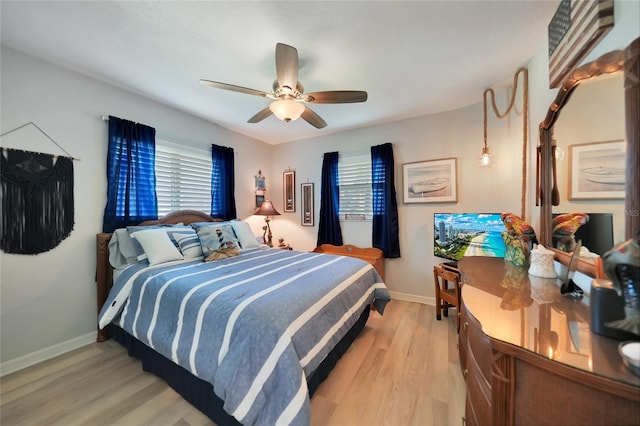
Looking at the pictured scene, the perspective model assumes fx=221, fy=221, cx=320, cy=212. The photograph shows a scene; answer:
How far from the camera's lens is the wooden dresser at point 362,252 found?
314 cm

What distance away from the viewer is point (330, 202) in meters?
3.74

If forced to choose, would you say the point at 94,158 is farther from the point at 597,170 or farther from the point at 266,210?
the point at 597,170

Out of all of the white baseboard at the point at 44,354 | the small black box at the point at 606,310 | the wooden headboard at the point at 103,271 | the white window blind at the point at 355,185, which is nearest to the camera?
the small black box at the point at 606,310

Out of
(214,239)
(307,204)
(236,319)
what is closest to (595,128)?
(236,319)

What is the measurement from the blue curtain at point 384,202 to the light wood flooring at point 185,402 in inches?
53.6

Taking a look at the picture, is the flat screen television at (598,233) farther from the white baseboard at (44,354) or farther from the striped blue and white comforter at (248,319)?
the white baseboard at (44,354)

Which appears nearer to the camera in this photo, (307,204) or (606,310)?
(606,310)

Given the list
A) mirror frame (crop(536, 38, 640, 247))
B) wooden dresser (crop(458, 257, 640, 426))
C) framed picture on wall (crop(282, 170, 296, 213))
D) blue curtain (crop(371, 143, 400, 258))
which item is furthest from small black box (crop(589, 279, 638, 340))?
framed picture on wall (crop(282, 170, 296, 213))

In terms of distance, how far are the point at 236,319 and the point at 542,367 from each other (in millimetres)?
1276

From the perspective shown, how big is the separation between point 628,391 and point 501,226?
2.27m

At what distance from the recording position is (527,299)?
1.01 meters

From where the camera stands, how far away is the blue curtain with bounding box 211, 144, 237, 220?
3.32 m

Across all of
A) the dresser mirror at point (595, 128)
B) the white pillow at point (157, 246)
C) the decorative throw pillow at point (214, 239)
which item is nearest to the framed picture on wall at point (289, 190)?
the decorative throw pillow at point (214, 239)

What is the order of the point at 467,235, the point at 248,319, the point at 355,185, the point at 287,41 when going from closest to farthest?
the point at 248,319 < the point at 287,41 < the point at 467,235 < the point at 355,185
